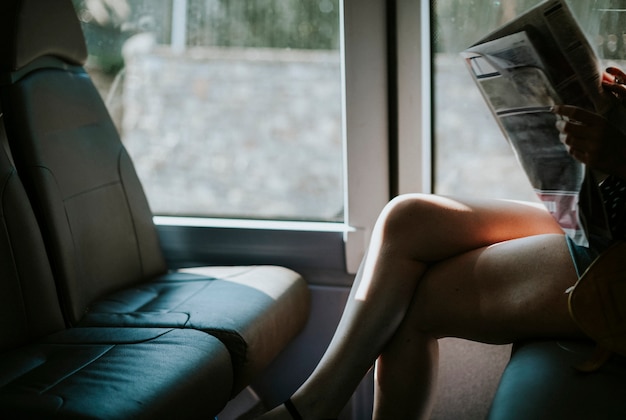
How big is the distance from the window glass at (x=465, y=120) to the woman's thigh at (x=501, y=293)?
70 centimetres

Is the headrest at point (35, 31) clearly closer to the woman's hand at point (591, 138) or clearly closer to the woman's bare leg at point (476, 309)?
the woman's bare leg at point (476, 309)

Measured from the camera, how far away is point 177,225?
2.41 meters

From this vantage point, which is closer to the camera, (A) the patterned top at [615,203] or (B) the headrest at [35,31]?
(A) the patterned top at [615,203]

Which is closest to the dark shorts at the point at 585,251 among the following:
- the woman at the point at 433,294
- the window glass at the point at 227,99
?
the woman at the point at 433,294

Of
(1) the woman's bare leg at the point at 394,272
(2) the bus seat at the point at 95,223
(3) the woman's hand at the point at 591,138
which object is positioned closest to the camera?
(3) the woman's hand at the point at 591,138

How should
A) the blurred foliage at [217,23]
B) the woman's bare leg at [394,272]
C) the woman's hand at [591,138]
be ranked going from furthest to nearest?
the blurred foliage at [217,23] < the woman's bare leg at [394,272] < the woman's hand at [591,138]

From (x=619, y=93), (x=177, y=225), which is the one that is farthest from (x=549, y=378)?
(x=177, y=225)

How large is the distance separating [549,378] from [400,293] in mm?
362

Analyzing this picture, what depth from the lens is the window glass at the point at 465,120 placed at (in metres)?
2.08

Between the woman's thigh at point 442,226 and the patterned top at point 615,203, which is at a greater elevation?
the patterned top at point 615,203

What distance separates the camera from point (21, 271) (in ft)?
5.62

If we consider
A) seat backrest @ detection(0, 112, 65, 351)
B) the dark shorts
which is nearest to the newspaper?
the dark shorts

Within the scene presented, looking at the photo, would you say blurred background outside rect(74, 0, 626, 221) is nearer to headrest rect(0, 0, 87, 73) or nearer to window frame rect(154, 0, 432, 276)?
window frame rect(154, 0, 432, 276)

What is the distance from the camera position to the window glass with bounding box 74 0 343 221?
2.30 metres
